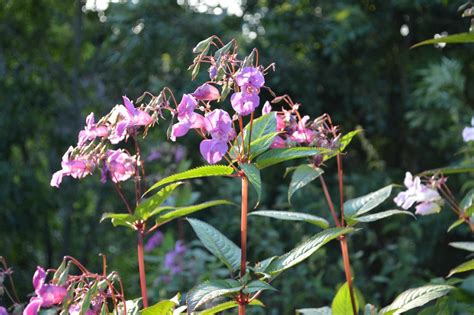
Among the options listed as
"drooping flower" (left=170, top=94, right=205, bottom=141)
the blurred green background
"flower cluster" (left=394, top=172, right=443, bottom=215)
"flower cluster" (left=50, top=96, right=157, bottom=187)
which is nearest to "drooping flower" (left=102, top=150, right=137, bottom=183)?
"flower cluster" (left=50, top=96, right=157, bottom=187)

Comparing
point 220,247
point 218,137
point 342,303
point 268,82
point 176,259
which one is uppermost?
point 218,137

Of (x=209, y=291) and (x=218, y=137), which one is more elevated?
(x=218, y=137)

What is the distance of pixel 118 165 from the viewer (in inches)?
50.6

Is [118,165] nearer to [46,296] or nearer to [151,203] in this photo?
[151,203]

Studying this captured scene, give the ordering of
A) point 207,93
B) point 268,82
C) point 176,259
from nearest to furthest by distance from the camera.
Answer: point 207,93, point 176,259, point 268,82

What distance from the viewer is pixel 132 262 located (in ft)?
14.9

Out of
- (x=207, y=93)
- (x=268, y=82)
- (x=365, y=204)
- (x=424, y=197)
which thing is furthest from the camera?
(x=268, y=82)

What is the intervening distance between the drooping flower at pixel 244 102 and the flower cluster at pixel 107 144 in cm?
13

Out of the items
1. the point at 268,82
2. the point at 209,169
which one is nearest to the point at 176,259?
the point at 268,82

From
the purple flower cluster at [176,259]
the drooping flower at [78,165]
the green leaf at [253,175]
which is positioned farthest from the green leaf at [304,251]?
the purple flower cluster at [176,259]

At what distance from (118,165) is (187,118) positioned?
144mm

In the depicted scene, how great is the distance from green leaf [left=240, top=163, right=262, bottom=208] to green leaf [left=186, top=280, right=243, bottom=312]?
0.13 meters

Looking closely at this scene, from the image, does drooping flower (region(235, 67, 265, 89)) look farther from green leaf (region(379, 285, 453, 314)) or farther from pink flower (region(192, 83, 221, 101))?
green leaf (region(379, 285, 453, 314))

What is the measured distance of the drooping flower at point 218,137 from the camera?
1.19 metres
